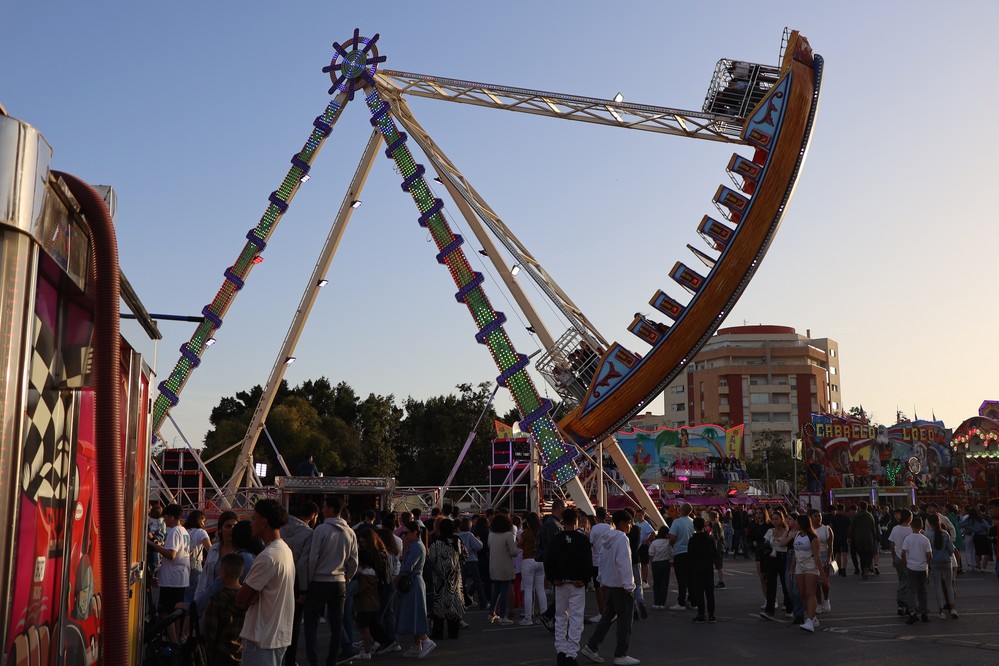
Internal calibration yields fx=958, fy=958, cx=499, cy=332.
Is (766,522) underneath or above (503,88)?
underneath

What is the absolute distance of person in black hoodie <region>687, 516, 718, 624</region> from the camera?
544 inches

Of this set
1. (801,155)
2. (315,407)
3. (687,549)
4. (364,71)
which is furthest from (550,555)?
(315,407)

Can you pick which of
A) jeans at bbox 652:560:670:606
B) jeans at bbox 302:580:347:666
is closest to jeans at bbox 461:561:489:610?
jeans at bbox 652:560:670:606

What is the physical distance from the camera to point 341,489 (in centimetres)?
2616

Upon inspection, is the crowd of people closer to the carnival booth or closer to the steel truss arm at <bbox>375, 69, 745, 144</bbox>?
the steel truss arm at <bbox>375, 69, 745, 144</bbox>

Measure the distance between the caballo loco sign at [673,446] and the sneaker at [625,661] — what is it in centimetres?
5156

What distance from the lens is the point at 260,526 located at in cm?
719

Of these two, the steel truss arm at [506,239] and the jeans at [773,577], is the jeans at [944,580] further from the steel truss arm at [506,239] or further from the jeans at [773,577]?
the steel truss arm at [506,239]

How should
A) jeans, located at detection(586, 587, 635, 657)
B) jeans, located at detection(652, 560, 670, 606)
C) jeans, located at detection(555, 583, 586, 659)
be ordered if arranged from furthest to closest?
jeans, located at detection(652, 560, 670, 606) < jeans, located at detection(586, 587, 635, 657) < jeans, located at detection(555, 583, 586, 659)

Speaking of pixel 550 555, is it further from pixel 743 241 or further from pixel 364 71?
pixel 364 71

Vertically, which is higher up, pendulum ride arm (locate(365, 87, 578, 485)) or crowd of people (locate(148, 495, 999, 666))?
pendulum ride arm (locate(365, 87, 578, 485))

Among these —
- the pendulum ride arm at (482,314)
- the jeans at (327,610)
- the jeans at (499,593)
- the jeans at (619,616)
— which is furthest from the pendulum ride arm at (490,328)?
the jeans at (327,610)

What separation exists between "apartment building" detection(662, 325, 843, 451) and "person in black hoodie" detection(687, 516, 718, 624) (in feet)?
304

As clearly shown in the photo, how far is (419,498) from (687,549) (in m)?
19.3
